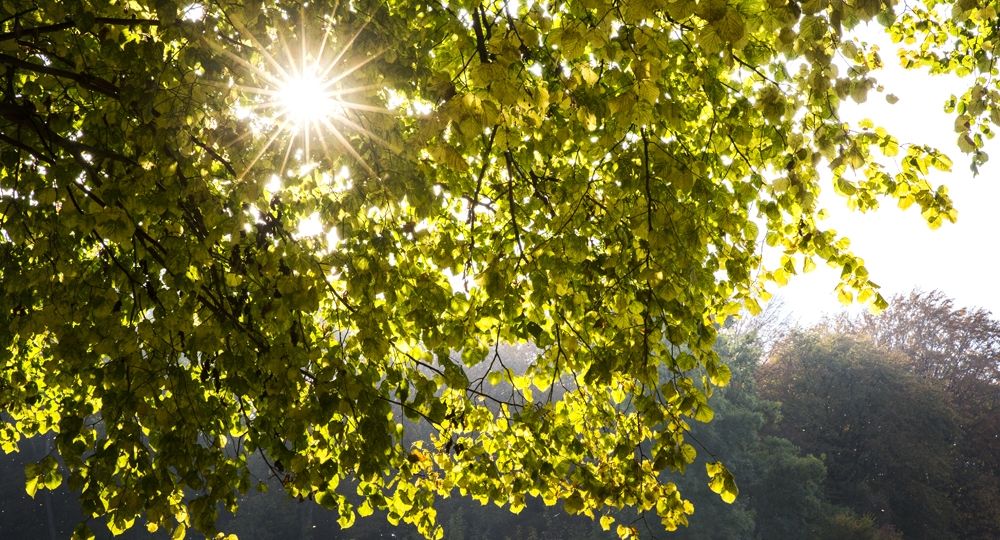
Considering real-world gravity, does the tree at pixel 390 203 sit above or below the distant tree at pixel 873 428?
below

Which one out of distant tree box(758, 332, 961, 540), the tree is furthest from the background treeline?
the tree

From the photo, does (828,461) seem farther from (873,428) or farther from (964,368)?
(964,368)

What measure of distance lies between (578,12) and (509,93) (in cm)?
115

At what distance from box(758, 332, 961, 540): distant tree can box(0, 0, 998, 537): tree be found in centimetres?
2955

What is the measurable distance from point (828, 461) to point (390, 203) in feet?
113

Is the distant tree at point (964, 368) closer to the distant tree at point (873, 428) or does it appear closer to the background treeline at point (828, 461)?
the background treeline at point (828, 461)

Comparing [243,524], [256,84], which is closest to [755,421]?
[243,524]

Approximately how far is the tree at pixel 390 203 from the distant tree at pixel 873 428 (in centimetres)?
2955

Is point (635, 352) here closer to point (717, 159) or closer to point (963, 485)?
point (717, 159)

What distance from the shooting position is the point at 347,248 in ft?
12.7

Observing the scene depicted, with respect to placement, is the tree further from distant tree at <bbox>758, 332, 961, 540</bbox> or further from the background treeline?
distant tree at <bbox>758, 332, 961, 540</bbox>

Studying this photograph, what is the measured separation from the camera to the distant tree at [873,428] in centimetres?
2998

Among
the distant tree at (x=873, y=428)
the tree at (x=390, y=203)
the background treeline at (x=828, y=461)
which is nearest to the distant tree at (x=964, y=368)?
the background treeline at (x=828, y=461)

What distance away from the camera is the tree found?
3.04 m
